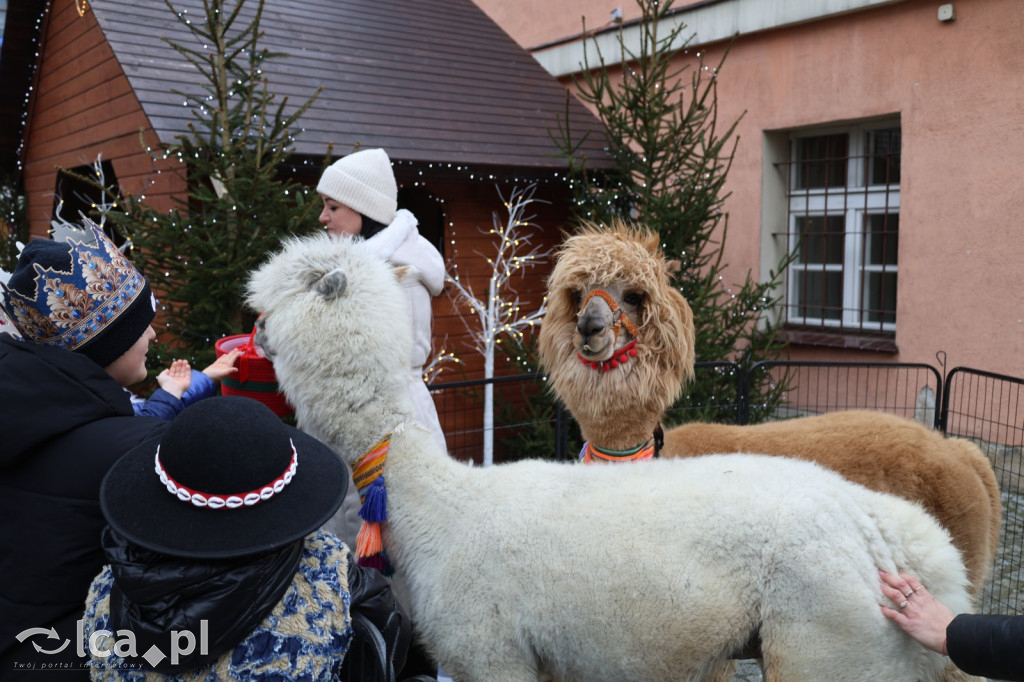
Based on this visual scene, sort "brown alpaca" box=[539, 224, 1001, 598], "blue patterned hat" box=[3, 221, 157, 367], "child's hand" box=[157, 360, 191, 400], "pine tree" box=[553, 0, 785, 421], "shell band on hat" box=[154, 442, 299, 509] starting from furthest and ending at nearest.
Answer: "pine tree" box=[553, 0, 785, 421]
"brown alpaca" box=[539, 224, 1001, 598]
"child's hand" box=[157, 360, 191, 400]
"blue patterned hat" box=[3, 221, 157, 367]
"shell band on hat" box=[154, 442, 299, 509]

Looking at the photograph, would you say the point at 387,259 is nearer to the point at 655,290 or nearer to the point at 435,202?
the point at 655,290

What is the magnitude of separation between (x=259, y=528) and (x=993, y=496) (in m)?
3.34

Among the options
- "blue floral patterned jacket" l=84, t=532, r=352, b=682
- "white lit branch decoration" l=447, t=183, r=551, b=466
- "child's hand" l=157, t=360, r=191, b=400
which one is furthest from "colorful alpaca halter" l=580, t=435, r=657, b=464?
"white lit branch decoration" l=447, t=183, r=551, b=466

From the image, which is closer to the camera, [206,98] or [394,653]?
[394,653]

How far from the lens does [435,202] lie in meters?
7.99

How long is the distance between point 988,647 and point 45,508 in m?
2.17

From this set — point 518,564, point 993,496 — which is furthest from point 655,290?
point 993,496

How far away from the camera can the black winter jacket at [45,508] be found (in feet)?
5.31

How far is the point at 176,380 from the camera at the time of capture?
2.43 metres

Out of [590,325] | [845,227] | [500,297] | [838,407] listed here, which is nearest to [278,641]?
[590,325]

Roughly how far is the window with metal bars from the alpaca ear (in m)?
6.71

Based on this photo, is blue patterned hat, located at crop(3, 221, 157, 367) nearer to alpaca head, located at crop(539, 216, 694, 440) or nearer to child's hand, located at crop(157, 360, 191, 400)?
child's hand, located at crop(157, 360, 191, 400)

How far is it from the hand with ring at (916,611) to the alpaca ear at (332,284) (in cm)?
166

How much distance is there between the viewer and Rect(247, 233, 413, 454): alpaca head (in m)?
2.22
